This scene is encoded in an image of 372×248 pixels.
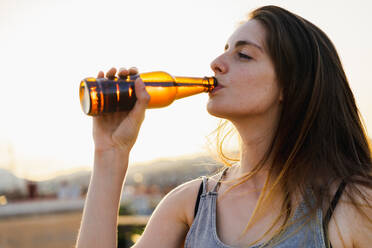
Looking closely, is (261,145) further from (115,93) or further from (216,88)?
(115,93)

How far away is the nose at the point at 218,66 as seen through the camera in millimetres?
1769

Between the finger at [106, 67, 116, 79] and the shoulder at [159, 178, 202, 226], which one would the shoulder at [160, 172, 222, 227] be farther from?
the finger at [106, 67, 116, 79]

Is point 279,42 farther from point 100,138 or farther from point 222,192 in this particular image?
point 100,138

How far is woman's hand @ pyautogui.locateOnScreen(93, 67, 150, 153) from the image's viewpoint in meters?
1.59

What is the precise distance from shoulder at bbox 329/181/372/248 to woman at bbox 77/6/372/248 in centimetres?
9

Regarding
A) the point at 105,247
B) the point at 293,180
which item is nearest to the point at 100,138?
the point at 105,247

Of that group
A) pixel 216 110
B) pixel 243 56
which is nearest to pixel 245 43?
pixel 243 56

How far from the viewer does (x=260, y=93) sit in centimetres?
174

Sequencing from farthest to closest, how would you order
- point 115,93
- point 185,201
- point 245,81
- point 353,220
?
point 185,201
point 245,81
point 115,93
point 353,220

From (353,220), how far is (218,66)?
29.7 inches

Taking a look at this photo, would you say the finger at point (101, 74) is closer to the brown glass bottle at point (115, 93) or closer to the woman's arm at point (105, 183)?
the brown glass bottle at point (115, 93)

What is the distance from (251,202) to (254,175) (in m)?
0.13

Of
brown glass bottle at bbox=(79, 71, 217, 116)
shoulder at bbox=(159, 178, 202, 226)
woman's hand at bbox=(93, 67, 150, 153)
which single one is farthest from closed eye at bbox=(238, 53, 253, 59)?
shoulder at bbox=(159, 178, 202, 226)

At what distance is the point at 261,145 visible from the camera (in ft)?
6.07
